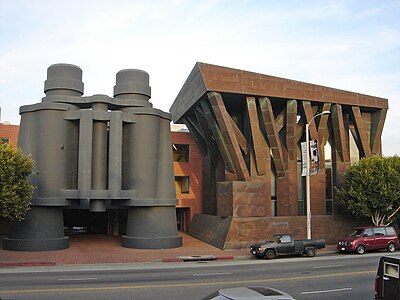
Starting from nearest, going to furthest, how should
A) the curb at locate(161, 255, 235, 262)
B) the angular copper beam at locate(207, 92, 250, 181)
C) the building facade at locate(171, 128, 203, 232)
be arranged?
the curb at locate(161, 255, 235, 262), the angular copper beam at locate(207, 92, 250, 181), the building facade at locate(171, 128, 203, 232)

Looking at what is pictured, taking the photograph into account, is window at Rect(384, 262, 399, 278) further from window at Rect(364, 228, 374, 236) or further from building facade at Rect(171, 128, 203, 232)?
building facade at Rect(171, 128, 203, 232)

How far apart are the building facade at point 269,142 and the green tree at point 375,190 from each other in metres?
2.56

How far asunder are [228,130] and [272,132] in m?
3.97

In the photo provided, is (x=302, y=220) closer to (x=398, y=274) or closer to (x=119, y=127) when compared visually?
(x=119, y=127)

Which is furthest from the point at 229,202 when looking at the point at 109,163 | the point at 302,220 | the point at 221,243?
the point at 109,163

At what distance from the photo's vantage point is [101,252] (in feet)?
97.1

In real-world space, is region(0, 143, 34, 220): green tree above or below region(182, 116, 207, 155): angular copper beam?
below

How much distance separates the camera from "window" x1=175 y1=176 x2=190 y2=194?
44378mm

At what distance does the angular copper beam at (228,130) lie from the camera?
108ft

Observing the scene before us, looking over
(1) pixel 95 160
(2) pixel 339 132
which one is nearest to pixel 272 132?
(2) pixel 339 132

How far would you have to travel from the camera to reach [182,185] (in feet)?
148

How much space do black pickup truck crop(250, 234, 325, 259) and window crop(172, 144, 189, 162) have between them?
19157mm

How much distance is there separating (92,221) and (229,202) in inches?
694

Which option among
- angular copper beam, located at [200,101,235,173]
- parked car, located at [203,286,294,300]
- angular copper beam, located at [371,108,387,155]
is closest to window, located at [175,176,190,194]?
angular copper beam, located at [200,101,235,173]
